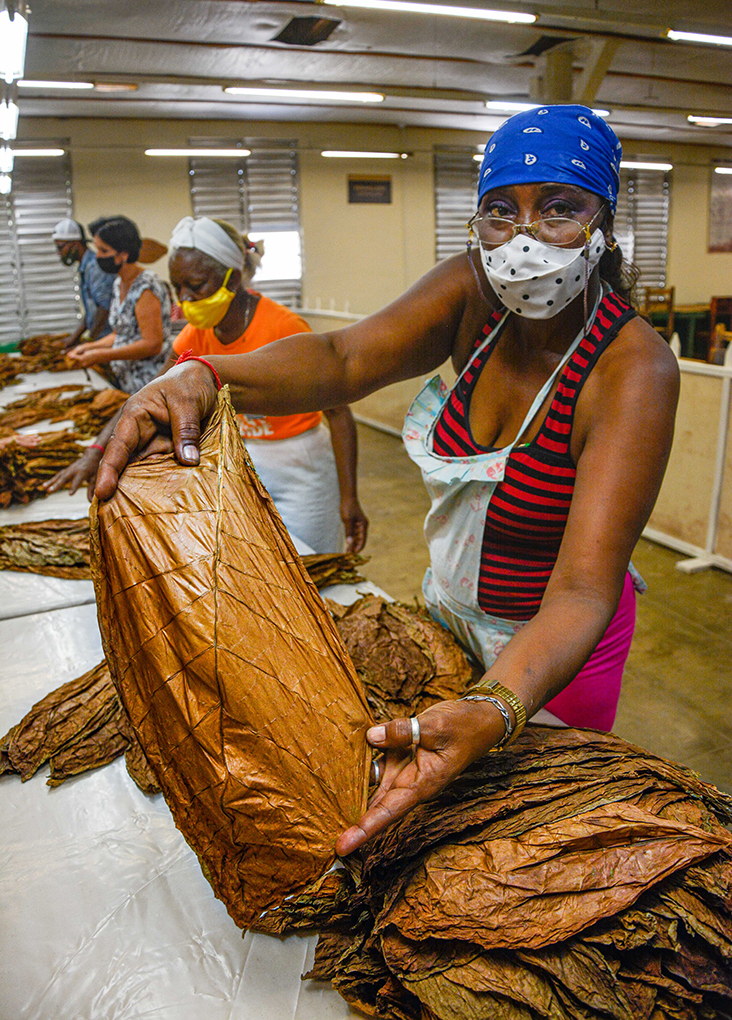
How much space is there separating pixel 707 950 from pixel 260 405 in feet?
3.47

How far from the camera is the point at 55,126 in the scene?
10.8 m

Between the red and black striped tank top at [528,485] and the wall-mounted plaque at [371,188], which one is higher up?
the wall-mounted plaque at [371,188]

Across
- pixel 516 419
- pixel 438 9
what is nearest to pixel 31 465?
pixel 516 419

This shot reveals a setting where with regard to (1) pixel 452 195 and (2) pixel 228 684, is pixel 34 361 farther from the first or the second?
(1) pixel 452 195

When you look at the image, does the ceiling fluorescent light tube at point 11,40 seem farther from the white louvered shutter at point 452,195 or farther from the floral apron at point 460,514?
the white louvered shutter at point 452,195

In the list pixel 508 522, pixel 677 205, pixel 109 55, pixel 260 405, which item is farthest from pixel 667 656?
pixel 677 205

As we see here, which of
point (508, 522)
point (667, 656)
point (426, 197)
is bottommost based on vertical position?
point (667, 656)

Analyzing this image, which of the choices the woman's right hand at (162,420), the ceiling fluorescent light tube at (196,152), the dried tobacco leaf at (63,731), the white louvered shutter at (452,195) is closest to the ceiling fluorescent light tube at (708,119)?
the white louvered shutter at (452,195)

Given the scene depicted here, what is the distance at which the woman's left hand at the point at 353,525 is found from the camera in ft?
9.80

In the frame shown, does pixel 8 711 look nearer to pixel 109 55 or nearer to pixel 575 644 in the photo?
pixel 575 644

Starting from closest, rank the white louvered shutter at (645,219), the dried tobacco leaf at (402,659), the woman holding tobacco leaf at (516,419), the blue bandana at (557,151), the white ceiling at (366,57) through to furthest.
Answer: the woman holding tobacco leaf at (516,419) < the blue bandana at (557,151) < the dried tobacco leaf at (402,659) < the white ceiling at (366,57) < the white louvered shutter at (645,219)

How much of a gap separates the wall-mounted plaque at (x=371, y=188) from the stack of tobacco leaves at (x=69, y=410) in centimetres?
962

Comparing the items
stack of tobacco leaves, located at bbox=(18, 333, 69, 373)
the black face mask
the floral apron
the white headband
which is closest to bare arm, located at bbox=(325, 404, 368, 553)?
the white headband

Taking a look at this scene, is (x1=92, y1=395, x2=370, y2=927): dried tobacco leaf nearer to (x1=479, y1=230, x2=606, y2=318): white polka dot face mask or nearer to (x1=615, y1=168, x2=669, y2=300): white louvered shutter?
(x1=479, y1=230, x2=606, y2=318): white polka dot face mask
